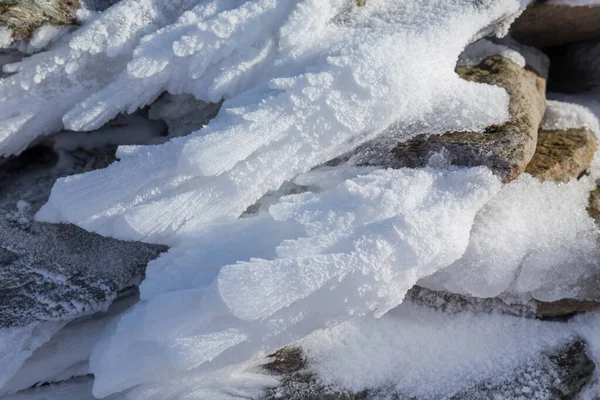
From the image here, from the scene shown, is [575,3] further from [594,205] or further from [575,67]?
[594,205]

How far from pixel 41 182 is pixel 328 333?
4.70 feet

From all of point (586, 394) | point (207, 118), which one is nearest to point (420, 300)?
point (586, 394)

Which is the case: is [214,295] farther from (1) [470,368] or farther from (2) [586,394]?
(2) [586,394]

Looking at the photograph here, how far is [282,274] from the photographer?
1.70 meters

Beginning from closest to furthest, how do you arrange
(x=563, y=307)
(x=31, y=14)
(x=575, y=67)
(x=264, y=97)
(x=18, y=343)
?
(x=264, y=97)
(x=18, y=343)
(x=31, y=14)
(x=563, y=307)
(x=575, y=67)

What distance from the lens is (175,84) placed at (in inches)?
83.1

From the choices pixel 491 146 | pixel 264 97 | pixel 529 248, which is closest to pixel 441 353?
pixel 529 248

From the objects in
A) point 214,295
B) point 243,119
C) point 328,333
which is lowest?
point 328,333

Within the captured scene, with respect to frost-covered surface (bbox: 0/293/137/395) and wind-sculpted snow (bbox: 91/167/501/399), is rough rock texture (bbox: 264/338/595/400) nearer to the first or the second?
wind-sculpted snow (bbox: 91/167/501/399)

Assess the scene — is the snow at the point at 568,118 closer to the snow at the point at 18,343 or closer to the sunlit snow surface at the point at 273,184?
the sunlit snow surface at the point at 273,184

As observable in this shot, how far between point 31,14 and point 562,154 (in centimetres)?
225

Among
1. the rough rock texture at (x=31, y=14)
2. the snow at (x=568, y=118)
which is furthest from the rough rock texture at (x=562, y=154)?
the rough rock texture at (x=31, y=14)

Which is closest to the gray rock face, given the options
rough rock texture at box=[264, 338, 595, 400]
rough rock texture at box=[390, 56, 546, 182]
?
rough rock texture at box=[390, 56, 546, 182]

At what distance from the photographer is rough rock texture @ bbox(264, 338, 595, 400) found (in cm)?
205
